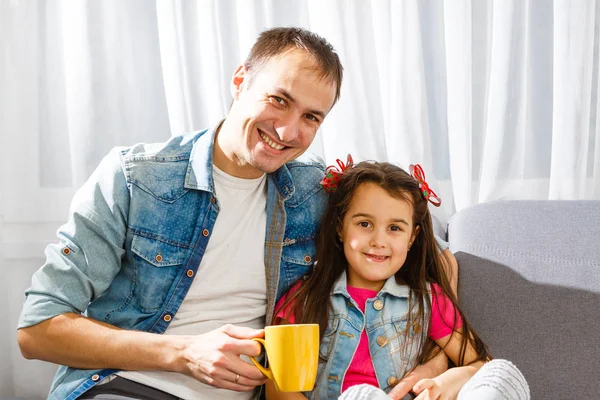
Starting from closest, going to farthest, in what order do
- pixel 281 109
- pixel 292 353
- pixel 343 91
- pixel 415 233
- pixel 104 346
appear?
1. pixel 292 353
2. pixel 104 346
3. pixel 281 109
4. pixel 415 233
5. pixel 343 91

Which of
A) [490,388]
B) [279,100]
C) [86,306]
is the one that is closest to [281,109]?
[279,100]

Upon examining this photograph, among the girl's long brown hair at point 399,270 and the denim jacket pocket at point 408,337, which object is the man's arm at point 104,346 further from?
the denim jacket pocket at point 408,337

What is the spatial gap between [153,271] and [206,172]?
10.0 inches

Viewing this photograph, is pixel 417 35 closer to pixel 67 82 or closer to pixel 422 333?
pixel 422 333

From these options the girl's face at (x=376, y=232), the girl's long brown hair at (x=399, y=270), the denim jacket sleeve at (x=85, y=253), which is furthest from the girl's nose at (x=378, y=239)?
the denim jacket sleeve at (x=85, y=253)

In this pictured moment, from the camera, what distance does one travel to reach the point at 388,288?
167cm

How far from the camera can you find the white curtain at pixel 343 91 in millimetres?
1986

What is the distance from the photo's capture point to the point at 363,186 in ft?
5.55

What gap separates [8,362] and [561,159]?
1737 millimetres

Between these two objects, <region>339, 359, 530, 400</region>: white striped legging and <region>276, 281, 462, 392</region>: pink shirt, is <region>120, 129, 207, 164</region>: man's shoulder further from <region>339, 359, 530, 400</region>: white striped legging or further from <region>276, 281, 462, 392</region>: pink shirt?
<region>339, 359, 530, 400</region>: white striped legging

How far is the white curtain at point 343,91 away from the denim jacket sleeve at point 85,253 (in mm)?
539

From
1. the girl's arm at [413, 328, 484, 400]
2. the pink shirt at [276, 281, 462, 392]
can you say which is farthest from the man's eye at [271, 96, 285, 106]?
the girl's arm at [413, 328, 484, 400]

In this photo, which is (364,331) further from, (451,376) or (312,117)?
(312,117)

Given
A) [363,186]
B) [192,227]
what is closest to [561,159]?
[363,186]
